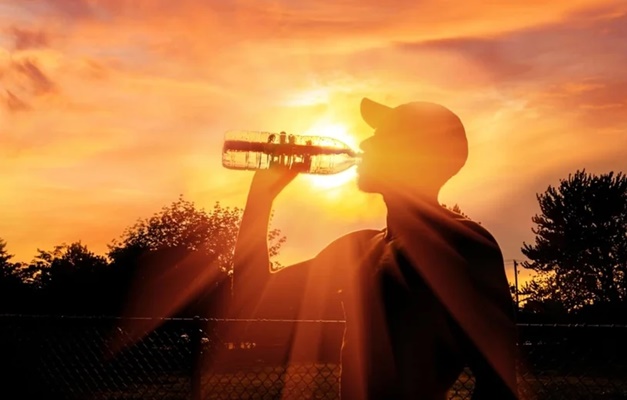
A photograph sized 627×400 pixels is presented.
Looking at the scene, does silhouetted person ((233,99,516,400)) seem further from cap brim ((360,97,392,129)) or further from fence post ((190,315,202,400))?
fence post ((190,315,202,400))

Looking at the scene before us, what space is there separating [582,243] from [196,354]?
56.4 meters

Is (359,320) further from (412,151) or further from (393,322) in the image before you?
(412,151)

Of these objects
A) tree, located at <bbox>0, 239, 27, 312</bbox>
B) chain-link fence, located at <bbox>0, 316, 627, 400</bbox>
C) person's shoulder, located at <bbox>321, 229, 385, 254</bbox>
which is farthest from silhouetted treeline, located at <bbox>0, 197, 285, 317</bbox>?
person's shoulder, located at <bbox>321, 229, 385, 254</bbox>

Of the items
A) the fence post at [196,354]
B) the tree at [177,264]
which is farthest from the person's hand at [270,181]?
the tree at [177,264]

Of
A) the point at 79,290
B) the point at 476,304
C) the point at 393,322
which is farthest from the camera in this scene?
the point at 79,290

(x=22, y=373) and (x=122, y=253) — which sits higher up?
(x=122, y=253)

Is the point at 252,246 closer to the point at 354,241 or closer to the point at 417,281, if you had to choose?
the point at 354,241

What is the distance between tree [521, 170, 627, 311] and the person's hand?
57457 mm

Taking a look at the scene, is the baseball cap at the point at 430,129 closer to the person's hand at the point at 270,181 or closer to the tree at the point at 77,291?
the person's hand at the point at 270,181

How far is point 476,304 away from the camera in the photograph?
7.07 ft

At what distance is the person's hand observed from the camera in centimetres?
274

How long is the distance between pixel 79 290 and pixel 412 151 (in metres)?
39.2


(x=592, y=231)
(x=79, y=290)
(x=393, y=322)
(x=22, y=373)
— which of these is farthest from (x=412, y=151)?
(x=592, y=231)

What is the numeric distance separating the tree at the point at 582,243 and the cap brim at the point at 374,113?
2270 inches
